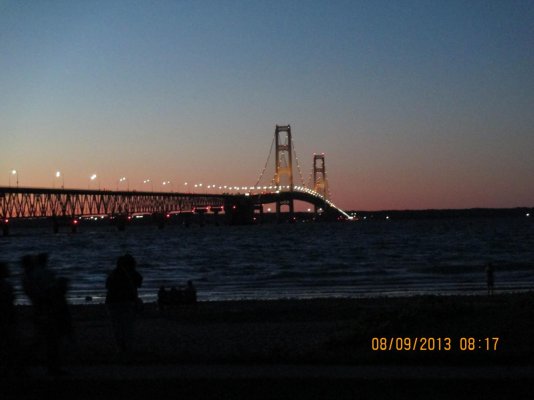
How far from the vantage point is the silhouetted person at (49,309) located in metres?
9.41

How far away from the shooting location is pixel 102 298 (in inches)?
1145

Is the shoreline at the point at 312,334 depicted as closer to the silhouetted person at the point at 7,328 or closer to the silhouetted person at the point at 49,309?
the silhouetted person at the point at 49,309

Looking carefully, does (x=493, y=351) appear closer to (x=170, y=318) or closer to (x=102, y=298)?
(x=170, y=318)

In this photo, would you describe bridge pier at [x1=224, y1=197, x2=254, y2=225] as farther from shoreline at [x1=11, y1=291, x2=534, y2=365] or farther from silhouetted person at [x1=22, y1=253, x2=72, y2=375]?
silhouetted person at [x1=22, y1=253, x2=72, y2=375]

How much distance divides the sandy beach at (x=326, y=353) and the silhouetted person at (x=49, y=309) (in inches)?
9.4

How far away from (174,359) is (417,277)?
98.8ft

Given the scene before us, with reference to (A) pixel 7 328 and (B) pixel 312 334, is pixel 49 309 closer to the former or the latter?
(A) pixel 7 328

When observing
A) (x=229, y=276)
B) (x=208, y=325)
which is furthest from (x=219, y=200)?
(x=208, y=325)

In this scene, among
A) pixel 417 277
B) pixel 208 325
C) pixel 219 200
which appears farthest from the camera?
pixel 219 200

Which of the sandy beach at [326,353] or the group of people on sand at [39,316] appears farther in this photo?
the group of people on sand at [39,316]
